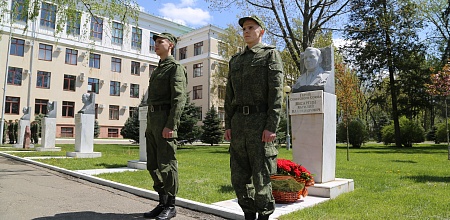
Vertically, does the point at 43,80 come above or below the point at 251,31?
above

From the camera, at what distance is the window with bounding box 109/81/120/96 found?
4159 centimetres

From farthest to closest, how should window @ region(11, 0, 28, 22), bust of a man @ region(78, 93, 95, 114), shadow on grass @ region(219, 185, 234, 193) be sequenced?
bust of a man @ region(78, 93, 95, 114)
window @ region(11, 0, 28, 22)
shadow on grass @ region(219, 185, 234, 193)

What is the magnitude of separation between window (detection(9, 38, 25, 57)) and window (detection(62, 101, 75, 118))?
6617 mm

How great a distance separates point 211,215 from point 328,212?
160cm

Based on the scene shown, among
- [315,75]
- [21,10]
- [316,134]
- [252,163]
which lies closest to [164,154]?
[252,163]

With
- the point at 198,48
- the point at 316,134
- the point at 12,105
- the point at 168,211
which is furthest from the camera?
the point at 198,48

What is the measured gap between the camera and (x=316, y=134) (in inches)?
248

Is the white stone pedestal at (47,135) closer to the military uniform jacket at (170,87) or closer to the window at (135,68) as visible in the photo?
the military uniform jacket at (170,87)

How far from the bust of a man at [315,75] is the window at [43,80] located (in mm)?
35569

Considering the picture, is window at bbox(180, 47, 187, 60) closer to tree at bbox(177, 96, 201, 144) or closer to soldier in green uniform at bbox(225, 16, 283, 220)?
tree at bbox(177, 96, 201, 144)

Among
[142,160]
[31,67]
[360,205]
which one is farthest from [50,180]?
[31,67]

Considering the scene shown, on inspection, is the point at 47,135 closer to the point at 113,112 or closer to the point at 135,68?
the point at 113,112

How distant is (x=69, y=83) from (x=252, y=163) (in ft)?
127

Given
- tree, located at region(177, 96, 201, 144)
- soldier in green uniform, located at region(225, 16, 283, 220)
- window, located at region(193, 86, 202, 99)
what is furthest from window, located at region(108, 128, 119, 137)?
soldier in green uniform, located at region(225, 16, 283, 220)
